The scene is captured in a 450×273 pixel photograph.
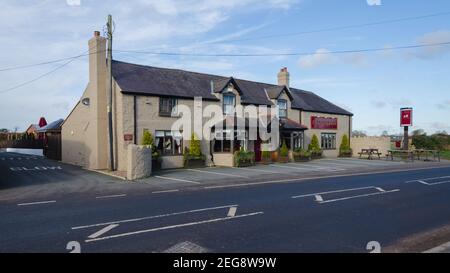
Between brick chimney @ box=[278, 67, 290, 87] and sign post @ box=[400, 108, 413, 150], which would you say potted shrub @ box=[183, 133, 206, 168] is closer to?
brick chimney @ box=[278, 67, 290, 87]

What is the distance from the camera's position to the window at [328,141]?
36.5m

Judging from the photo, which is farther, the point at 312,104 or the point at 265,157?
the point at 312,104

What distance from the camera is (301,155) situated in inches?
1212

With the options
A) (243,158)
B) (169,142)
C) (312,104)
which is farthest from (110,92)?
(312,104)

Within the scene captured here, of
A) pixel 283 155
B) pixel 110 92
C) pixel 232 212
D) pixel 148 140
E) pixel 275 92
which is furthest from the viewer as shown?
pixel 275 92

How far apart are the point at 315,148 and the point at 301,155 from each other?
3494 millimetres

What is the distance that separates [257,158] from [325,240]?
21.8 meters

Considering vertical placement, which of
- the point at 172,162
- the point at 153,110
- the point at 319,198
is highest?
the point at 153,110

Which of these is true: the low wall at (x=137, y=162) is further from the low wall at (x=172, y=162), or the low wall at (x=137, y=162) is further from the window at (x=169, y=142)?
the window at (x=169, y=142)

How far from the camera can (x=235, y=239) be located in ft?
23.2

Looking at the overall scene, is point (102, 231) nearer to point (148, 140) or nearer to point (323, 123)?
point (148, 140)

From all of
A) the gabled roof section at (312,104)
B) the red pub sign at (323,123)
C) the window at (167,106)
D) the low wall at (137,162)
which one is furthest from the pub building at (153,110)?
the low wall at (137,162)

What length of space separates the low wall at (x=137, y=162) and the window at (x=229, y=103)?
10203 millimetres
